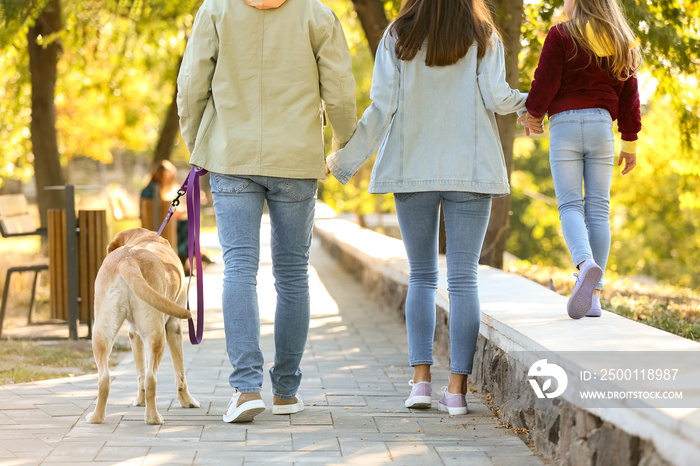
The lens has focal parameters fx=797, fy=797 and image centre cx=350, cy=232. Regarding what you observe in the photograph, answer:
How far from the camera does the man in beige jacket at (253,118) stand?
3.73 m

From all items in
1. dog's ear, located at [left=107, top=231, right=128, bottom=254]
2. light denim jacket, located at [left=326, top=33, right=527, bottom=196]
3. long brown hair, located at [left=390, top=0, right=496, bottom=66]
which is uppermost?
long brown hair, located at [left=390, top=0, right=496, bottom=66]

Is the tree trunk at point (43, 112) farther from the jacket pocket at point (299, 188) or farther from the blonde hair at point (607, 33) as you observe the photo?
the blonde hair at point (607, 33)

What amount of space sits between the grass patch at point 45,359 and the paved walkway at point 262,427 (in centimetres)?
26

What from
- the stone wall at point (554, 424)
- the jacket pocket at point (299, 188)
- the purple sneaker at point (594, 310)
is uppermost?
the jacket pocket at point (299, 188)

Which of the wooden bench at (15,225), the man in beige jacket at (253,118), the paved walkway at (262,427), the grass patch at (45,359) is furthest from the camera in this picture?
the wooden bench at (15,225)

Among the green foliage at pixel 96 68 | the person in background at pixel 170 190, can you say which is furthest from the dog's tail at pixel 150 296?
the person in background at pixel 170 190

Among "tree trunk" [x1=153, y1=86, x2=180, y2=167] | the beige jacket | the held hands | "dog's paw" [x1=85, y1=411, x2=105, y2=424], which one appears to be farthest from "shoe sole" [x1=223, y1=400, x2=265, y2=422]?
"tree trunk" [x1=153, y1=86, x2=180, y2=167]

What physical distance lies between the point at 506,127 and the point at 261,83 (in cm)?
479

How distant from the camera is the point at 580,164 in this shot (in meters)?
4.26

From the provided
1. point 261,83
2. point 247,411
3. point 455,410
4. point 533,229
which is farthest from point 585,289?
point 533,229

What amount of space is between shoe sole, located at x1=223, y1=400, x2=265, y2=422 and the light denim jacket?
1.18 meters

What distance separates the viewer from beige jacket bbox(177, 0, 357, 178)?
12.2 feet

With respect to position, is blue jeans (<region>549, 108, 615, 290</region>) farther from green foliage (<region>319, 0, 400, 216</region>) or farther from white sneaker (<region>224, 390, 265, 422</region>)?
green foliage (<region>319, 0, 400, 216</region>)

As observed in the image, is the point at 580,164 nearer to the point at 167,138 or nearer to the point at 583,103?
the point at 583,103
